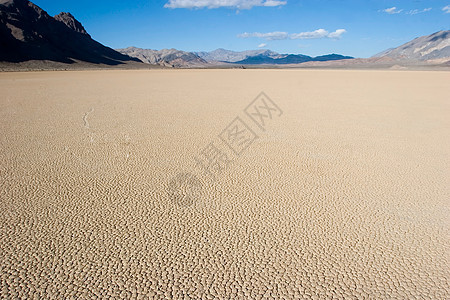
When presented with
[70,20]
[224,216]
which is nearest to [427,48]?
[70,20]

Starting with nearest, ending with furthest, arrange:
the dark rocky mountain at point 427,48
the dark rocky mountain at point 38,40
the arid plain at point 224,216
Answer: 1. the arid plain at point 224,216
2. the dark rocky mountain at point 38,40
3. the dark rocky mountain at point 427,48

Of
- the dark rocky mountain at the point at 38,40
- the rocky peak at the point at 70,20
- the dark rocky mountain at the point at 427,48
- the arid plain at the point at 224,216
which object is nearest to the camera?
the arid plain at the point at 224,216

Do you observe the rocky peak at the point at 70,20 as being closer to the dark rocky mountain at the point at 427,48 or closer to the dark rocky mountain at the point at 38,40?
the dark rocky mountain at the point at 38,40

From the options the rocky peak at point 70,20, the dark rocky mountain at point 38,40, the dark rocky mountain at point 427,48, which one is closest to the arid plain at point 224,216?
the dark rocky mountain at point 38,40

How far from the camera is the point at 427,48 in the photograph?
124 meters

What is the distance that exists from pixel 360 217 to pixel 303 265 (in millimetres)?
1240

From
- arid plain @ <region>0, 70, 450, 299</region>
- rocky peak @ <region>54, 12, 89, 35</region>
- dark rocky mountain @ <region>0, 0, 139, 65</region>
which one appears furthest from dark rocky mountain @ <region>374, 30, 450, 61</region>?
arid plain @ <region>0, 70, 450, 299</region>

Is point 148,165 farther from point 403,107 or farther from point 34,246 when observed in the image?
point 403,107

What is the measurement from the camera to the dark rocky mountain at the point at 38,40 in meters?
51.3

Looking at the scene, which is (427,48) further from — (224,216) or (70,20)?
(224,216)

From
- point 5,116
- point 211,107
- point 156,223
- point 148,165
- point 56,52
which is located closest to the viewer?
point 156,223

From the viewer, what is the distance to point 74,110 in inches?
396

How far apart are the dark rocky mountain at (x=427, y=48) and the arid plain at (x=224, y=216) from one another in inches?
5083

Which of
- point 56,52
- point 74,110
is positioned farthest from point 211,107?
point 56,52
